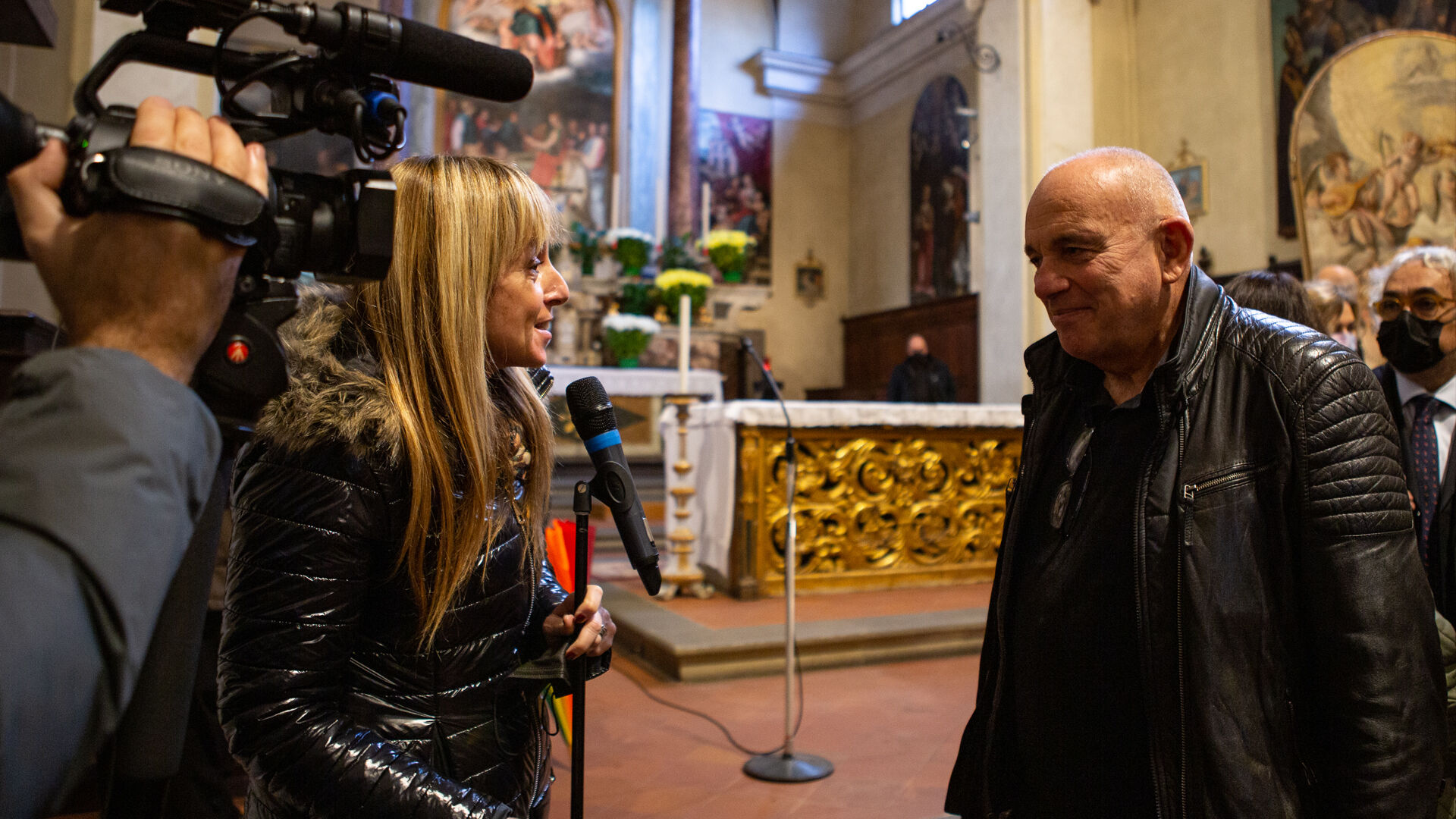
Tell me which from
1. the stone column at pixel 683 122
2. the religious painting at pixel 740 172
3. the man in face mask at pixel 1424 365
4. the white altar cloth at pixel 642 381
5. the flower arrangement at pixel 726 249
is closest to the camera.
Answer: the man in face mask at pixel 1424 365

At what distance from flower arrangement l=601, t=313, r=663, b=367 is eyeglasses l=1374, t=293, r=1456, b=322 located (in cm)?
603

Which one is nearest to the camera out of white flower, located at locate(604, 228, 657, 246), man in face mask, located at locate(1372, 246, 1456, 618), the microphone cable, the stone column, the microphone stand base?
man in face mask, located at locate(1372, 246, 1456, 618)

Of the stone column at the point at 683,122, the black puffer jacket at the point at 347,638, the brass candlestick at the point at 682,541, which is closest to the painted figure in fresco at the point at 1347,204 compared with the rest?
the brass candlestick at the point at 682,541

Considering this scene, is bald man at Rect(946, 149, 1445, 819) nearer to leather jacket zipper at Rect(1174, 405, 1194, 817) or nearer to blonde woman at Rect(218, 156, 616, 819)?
leather jacket zipper at Rect(1174, 405, 1194, 817)

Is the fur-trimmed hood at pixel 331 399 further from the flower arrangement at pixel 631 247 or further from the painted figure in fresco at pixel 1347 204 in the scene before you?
the flower arrangement at pixel 631 247

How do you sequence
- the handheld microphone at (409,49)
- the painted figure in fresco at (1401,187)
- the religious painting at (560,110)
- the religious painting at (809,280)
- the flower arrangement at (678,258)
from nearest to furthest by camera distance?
the handheld microphone at (409,49), the painted figure in fresco at (1401,187), the flower arrangement at (678,258), the religious painting at (560,110), the religious painting at (809,280)

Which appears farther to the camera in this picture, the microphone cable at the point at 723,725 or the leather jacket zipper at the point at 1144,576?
the microphone cable at the point at 723,725

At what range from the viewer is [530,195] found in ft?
4.05

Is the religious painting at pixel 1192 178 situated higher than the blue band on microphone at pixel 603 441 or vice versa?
the religious painting at pixel 1192 178

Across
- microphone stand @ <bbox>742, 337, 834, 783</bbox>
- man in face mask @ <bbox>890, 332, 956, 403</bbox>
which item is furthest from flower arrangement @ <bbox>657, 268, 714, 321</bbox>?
microphone stand @ <bbox>742, 337, 834, 783</bbox>

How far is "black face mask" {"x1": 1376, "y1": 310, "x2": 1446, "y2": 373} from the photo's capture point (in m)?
2.06

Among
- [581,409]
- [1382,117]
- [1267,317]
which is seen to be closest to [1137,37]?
[1382,117]

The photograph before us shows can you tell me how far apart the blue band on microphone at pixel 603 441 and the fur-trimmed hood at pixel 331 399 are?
11.8 inches

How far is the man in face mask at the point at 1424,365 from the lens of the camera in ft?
6.70
